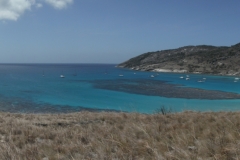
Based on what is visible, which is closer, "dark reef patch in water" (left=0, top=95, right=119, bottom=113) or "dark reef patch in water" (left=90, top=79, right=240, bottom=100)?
"dark reef patch in water" (left=0, top=95, right=119, bottom=113)

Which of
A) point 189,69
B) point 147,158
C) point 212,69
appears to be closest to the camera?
point 147,158

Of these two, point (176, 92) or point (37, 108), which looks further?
point (176, 92)

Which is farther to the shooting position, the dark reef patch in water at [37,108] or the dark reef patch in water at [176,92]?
the dark reef patch in water at [176,92]

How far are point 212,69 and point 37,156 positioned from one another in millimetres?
116728

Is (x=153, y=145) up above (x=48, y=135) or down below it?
above

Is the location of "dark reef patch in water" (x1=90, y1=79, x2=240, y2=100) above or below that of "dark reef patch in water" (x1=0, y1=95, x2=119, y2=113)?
above

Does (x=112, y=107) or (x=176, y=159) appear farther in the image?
(x=112, y=107)

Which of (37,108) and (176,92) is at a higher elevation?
(176,92)

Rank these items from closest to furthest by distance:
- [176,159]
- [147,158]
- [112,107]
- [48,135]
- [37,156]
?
[176,159] → [147,158] → [37,156] → [48,135] → [112,107]

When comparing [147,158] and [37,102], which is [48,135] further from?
[37,102]

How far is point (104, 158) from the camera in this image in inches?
166

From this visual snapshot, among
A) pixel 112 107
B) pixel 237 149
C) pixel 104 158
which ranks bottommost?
pixel 112 107

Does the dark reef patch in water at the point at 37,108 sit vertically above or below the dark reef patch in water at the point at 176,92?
below

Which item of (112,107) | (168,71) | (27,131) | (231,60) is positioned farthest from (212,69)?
(27,131)
